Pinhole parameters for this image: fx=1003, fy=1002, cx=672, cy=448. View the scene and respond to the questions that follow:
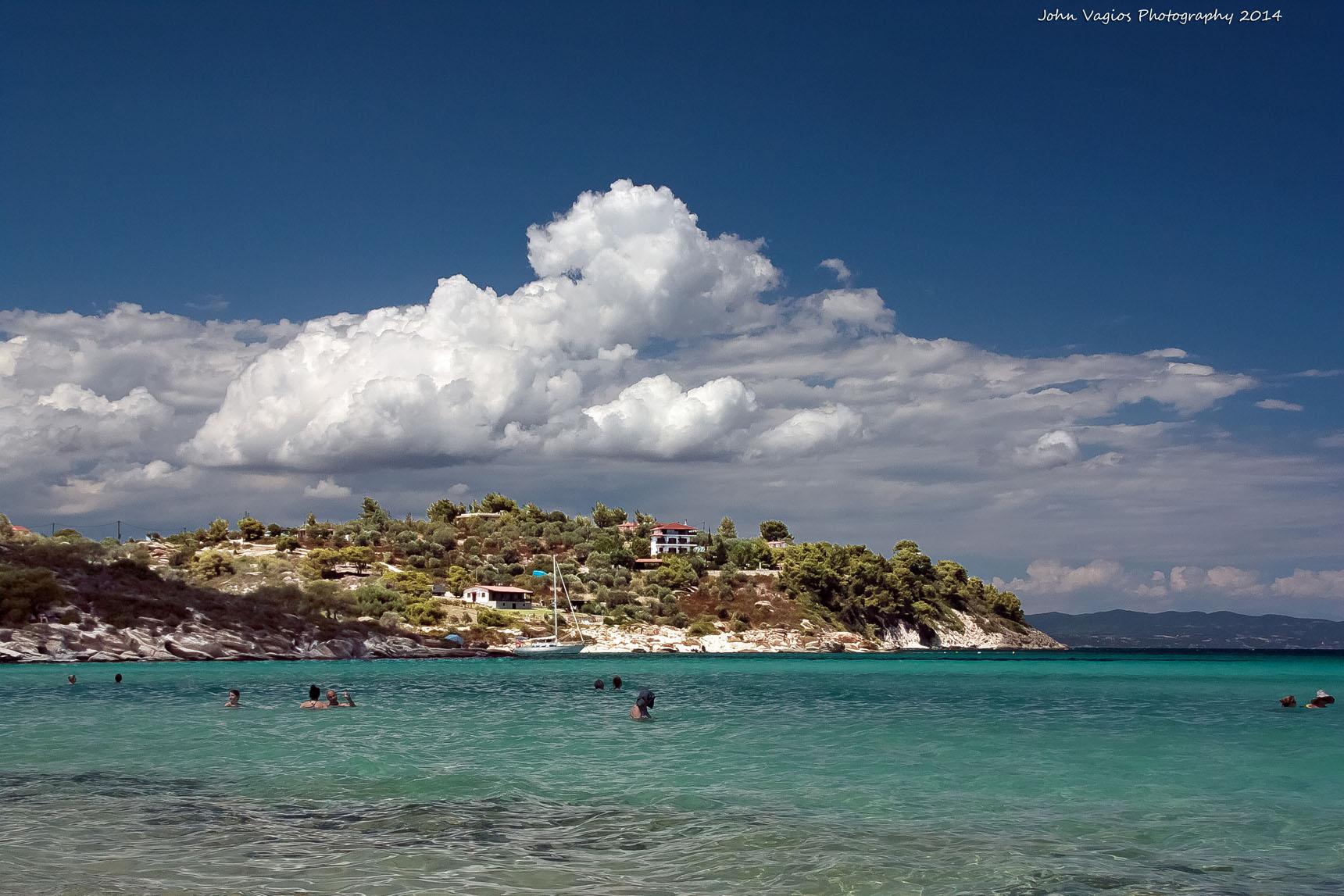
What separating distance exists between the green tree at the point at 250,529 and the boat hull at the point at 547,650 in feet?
292

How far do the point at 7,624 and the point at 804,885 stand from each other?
10297 centimetres

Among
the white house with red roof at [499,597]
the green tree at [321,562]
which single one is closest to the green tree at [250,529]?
the green tree at [321,562]

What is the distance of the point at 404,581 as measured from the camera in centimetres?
14750

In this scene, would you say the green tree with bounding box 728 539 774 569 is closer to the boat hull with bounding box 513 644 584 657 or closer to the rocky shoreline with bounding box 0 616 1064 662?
the rocky shoreline with bounding box 0 616 1064 662

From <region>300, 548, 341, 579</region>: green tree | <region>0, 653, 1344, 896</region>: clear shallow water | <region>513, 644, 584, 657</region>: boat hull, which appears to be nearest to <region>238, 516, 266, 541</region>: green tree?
<region>300, 548, 341, 579</region>: green tree

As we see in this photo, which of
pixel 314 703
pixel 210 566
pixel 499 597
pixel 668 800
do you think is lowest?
pixel 314 703

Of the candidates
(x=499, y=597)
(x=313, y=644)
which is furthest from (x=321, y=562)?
(x=313, y=644)

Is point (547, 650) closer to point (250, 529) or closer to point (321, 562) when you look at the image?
point (321, 562)

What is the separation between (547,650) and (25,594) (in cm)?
5550

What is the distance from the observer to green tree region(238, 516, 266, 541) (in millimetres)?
191875

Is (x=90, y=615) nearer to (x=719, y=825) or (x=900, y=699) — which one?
(x=900, y=699)

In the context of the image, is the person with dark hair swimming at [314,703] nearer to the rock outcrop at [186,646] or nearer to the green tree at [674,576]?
the rock outcrop at [186,646]

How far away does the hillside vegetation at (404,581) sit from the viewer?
358ft

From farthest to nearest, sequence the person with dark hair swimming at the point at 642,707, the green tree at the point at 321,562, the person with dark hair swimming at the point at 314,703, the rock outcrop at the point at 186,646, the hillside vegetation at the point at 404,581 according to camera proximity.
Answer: the green tree at the point at 321,562
the hillside vegetation at the point at 404,581
the rock outcrop at the point at 186,646
the person with dark hair swimming at the point at 314,703
the person with dark hair swimming at the point at 642,707
